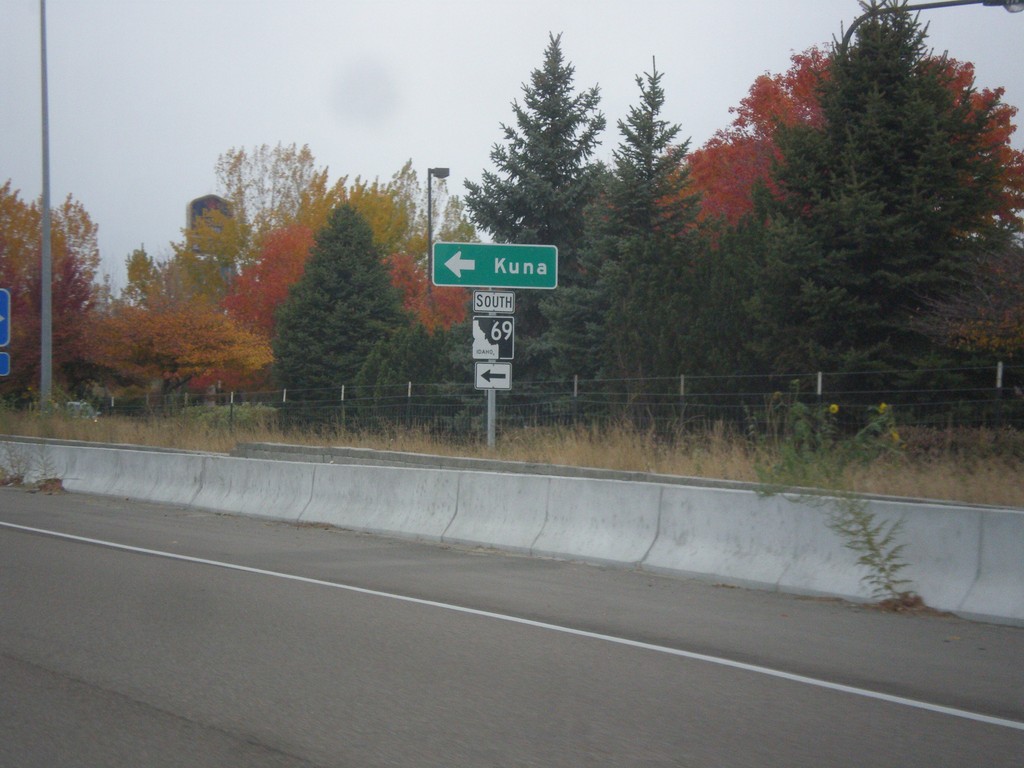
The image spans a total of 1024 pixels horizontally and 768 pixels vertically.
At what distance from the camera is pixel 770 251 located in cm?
2406

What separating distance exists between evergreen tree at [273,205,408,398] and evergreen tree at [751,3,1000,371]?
2536 cm

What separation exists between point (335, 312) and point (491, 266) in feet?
96.5

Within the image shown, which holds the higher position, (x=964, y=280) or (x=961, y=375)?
(x=964, y=280)

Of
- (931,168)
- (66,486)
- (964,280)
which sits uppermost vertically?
(931,168)

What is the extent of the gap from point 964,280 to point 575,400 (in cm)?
854

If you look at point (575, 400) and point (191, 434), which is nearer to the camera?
point (575, 400)

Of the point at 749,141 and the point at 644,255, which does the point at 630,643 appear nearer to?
the point at 644,255

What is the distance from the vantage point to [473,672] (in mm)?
6977

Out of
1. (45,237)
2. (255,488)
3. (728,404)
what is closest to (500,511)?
(255,488)

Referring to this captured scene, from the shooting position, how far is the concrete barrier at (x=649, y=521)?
29.7 feet

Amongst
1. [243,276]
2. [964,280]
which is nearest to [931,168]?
[964,280]

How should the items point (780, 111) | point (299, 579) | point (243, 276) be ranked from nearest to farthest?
point (299, 579) → point (780, 111) → point (243, 276)

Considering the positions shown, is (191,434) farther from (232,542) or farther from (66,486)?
(232,542)

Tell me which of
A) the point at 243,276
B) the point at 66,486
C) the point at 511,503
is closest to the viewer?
the point at 511,503
